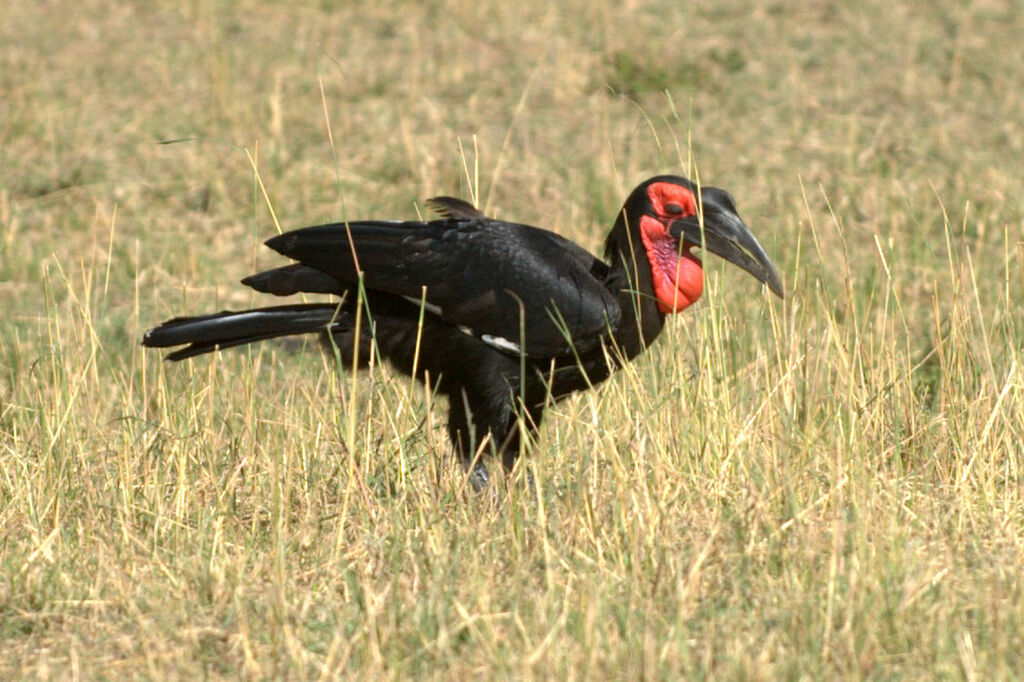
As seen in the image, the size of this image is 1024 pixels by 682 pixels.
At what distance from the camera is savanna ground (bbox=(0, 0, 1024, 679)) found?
11.2 ft

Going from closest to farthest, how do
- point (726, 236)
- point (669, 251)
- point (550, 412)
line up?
1. point (726, 236)
2. point (669, 251)
3. point (550, 412)

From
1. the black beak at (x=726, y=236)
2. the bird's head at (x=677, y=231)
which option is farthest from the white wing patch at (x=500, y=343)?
the black beak at (x=726, y=236)

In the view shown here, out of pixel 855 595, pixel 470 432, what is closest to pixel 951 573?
pixel 855 595

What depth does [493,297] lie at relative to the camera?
14.9ft

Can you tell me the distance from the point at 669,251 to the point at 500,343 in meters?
0.54

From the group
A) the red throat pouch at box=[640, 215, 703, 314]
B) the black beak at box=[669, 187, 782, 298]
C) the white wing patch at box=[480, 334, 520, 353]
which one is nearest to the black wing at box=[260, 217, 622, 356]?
the white wing patch at box=[480, 334, 520, 353]

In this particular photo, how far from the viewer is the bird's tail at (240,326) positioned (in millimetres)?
4703

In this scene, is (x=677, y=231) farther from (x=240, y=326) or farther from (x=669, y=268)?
(x=240, y=326)

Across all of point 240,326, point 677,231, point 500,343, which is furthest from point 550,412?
point 240,326

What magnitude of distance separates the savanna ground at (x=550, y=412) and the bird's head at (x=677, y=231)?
0.19 metres

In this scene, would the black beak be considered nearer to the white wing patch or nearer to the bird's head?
the bird's head

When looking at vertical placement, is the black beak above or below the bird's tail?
above

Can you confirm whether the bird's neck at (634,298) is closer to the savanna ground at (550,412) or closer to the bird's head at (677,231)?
the bird's head at (677,231)

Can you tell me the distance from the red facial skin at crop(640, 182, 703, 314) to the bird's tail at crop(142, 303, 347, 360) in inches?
35.6
